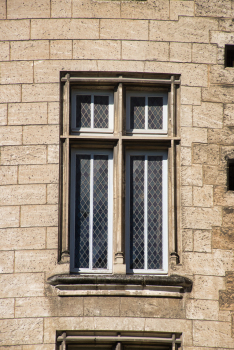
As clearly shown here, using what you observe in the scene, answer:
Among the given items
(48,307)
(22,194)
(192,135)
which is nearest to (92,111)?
(192,135)

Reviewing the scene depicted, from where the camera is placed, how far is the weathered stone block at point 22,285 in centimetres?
1001

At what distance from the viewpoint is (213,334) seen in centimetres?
995

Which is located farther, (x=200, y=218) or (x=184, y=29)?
(x=184, y=29)

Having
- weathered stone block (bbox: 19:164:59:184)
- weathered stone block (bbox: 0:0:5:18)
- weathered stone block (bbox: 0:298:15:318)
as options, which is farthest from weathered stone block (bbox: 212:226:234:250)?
weathered stone block (bbox: 0:0:5:18)

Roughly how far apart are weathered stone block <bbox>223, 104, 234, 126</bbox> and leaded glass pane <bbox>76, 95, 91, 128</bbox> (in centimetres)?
205

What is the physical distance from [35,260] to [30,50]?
10.4 feet

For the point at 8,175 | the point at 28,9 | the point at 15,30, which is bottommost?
the point at 8,175

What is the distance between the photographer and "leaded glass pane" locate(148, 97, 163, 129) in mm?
10922

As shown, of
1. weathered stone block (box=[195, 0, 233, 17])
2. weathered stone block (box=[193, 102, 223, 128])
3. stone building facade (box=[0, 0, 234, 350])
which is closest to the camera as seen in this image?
stone building facade (box=[0, 0, 234, 350])

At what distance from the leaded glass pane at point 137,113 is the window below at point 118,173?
0.05ft

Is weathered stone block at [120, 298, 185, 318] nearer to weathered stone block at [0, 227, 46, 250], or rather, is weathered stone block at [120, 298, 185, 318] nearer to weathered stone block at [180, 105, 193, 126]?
weathered stone block at [0, 227, 46, 250]

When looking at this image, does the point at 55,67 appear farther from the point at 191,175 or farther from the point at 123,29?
the point at 191,175

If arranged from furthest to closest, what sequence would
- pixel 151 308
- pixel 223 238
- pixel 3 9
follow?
pixel 3 9, pixel 223 238, pixel 151 308

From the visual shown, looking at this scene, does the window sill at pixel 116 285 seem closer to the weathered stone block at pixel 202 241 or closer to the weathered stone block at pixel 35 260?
the weathered stone block at pixel 35 260
